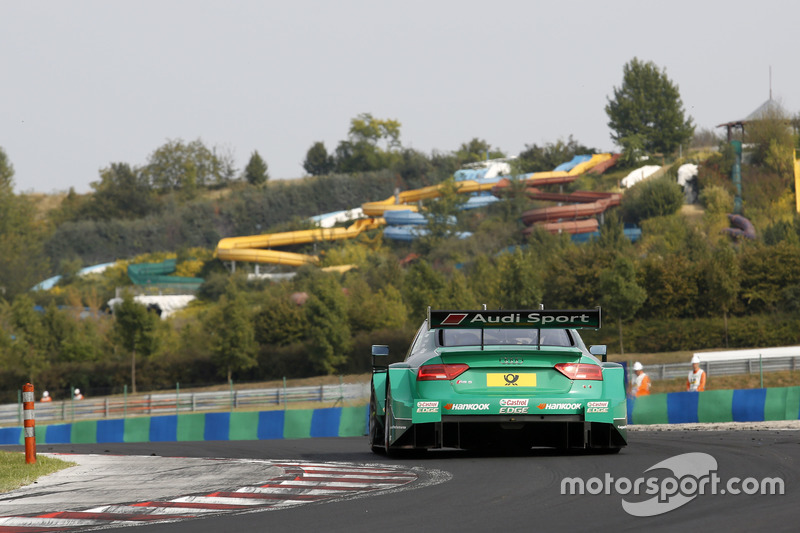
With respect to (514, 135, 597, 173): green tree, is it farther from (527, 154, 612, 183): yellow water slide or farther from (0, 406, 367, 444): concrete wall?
(0, 406, 367, 444): concrete wall

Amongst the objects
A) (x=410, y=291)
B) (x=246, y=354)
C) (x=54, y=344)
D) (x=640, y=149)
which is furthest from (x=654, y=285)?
(x=640, y=149)

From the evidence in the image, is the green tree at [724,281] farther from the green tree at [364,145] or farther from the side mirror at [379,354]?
the green tree at [364,145]

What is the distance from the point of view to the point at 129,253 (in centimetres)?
15725

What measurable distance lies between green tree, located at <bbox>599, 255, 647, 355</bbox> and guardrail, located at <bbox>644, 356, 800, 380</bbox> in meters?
15.0

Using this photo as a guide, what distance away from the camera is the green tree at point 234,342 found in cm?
6406

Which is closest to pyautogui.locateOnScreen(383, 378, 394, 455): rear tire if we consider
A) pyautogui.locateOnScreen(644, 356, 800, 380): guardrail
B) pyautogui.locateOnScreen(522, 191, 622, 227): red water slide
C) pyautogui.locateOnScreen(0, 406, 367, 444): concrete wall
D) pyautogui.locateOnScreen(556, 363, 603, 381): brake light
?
pyautogui.locateOnScreen(556, 363, 603, 381): brake light

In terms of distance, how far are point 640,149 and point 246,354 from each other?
88.7m

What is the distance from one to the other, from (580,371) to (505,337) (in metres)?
1.06

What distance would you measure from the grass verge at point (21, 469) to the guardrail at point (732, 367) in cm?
3198

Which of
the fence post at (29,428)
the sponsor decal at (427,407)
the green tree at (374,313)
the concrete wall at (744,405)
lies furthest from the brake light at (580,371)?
the green tree at (374,313)

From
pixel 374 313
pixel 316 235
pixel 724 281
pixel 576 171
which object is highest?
pixel 576 171

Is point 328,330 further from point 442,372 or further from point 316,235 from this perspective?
point 316,235

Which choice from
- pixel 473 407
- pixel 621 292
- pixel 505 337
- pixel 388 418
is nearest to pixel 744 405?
pixel 505 337
